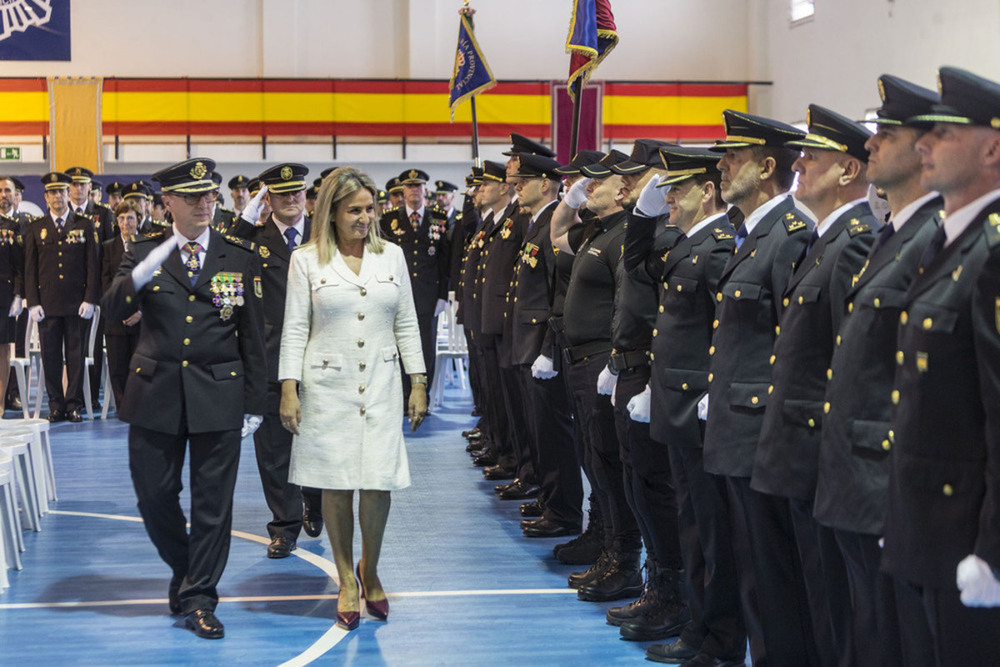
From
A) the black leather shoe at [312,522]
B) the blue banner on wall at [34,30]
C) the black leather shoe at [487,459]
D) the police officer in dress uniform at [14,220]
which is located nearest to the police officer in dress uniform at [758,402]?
the black leather shoe at [312,522]

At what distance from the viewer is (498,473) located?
7.41m

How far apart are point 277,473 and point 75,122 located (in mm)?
12364

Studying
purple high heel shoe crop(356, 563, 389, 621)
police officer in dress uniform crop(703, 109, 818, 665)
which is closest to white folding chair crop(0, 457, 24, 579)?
purple high heel shoe crop(356, 563, 389, 621)

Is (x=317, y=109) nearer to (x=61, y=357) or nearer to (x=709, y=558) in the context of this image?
(x=61, y=357)

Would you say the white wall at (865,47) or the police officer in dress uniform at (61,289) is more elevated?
the white wall at (865,47)

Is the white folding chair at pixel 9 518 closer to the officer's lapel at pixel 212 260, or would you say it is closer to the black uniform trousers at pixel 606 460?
the officer's lapel at pixel 212 260

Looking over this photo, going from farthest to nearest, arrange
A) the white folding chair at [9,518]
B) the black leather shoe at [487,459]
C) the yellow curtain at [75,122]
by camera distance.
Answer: the yellow curtain at [75,122] → the black leather shoe at [487,459] → the white folding chair at [9,518]

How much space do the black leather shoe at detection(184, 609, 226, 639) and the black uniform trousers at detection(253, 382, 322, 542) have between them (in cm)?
119

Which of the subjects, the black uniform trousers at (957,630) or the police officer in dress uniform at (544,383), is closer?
the black uniform trousers at (957,630)

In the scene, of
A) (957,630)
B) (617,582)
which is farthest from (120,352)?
(957,630)

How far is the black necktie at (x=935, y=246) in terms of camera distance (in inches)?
92.8

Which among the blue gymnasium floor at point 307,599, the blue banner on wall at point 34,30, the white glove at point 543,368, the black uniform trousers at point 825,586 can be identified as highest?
the blue banner on wall at point 34,30

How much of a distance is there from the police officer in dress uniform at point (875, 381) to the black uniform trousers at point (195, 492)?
2496mm

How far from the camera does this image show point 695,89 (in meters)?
17.8
